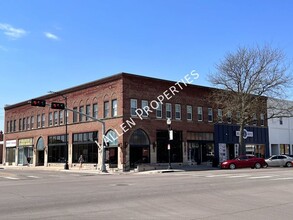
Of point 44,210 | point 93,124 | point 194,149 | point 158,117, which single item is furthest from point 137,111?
point 44,210

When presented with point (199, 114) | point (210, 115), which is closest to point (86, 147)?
point (199, 114)

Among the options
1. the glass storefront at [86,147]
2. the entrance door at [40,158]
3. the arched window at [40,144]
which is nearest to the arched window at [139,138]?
the glass storefront at [86,147]

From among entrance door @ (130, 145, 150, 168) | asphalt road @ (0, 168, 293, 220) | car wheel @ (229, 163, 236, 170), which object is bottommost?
car wheel @ (229, 163, 236, 170)

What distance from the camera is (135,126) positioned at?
3853cm

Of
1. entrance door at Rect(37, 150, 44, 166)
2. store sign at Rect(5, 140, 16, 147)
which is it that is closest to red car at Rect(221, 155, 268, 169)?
entrance door at Rect(37, 150, 44, 166)

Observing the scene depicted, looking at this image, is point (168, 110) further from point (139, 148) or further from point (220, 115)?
point (220, 115)

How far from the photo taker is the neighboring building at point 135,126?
38562 mm

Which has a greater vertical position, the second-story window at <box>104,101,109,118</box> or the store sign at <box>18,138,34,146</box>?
the second-story window at <box>104,101,109,118</box>

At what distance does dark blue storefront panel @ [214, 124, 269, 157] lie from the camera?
46.8 metres

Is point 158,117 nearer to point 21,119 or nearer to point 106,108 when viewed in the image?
point 106,108

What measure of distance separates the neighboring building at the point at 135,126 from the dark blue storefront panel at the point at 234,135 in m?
0.12

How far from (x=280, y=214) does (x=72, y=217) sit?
18.3 feet

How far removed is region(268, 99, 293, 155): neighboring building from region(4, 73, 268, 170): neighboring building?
1.93m

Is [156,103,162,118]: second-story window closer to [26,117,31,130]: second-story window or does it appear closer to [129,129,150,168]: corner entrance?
[129,129,150,168]: corner entrance
